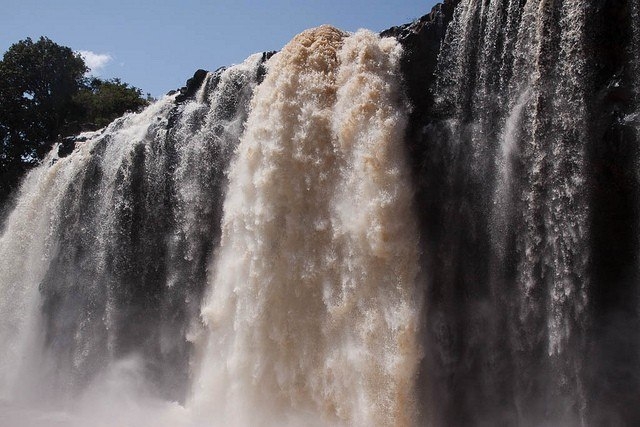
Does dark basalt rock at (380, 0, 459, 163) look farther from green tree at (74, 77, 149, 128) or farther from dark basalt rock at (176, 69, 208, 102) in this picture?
green tree at (74, 77, 149, 128)

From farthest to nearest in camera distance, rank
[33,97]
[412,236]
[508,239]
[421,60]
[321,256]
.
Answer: [33,97], [421,60], [321,256], [412,236], [508,239]

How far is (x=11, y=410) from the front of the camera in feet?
41.7

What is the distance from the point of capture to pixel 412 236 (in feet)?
30.6

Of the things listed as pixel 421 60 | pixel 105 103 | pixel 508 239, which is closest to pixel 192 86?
pixel 421 60

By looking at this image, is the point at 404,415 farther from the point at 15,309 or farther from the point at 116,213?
the point at 15,309

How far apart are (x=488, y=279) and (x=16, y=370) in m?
11.9

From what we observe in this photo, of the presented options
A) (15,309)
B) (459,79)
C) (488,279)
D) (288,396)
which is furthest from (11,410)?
(459,79)

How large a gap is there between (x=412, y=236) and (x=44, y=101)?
80.8 feet

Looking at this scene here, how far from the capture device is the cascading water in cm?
801

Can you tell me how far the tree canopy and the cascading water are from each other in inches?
622

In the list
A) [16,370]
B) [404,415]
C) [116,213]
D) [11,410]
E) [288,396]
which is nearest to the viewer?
[404,415]

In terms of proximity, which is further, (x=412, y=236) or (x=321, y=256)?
(x=321, y=256)

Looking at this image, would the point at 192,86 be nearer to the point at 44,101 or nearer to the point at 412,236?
the point at 412,236

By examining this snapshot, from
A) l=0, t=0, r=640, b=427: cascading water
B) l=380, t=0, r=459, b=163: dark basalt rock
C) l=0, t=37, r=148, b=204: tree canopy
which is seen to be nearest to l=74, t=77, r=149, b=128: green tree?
l=0, t=37, r=148, b=204: tree canopy
